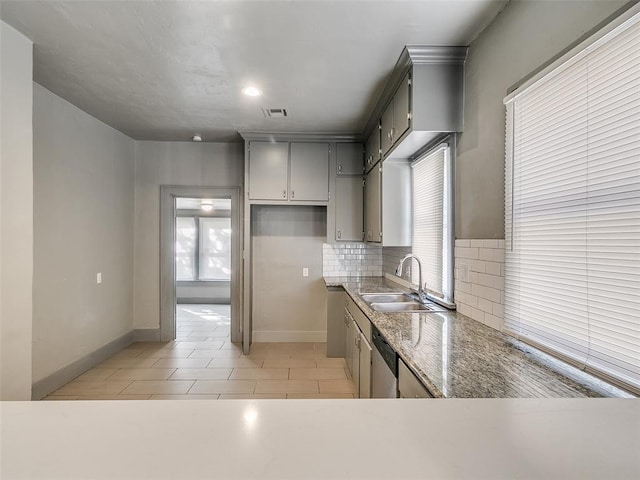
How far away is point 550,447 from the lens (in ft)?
1.81

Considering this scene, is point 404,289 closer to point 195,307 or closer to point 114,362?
point 114,362

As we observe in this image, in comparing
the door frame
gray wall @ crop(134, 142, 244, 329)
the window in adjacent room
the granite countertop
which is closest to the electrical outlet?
the granite countertop

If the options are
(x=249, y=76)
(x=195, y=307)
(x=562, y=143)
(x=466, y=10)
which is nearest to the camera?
(x=562, y=143)

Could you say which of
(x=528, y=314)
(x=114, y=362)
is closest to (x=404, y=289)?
(x=528, y=314)

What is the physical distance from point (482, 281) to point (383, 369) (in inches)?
30.9

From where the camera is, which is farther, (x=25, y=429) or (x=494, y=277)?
(x=494, y=277)

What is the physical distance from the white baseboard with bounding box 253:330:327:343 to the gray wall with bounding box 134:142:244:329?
1375 mm

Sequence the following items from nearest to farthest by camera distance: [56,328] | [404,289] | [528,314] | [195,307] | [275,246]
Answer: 1. [528,314]
2. [56,328]
3. [404,289]
4. [275,246]
5. [195,307]

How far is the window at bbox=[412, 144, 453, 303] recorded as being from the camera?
2.28 metres

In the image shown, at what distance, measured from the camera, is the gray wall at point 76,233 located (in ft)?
8.96

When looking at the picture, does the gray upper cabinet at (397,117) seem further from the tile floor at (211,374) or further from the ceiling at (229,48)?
the tile floor at (211,374)

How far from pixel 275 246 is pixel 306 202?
821 millimetres

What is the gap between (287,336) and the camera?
429 cm

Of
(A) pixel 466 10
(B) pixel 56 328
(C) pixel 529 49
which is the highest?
(A) pixel 466 10
